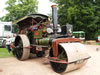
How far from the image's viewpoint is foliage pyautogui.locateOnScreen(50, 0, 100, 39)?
819 inches

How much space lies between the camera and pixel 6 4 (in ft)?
86.4

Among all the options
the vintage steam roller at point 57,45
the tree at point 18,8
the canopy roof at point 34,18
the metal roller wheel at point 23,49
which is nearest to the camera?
the vintage steam roller at point 57,45

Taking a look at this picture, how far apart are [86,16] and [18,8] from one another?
1323cm

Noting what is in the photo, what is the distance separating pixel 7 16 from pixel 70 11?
12.8m

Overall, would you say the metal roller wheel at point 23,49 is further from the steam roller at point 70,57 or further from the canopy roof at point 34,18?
the steam roller at point 70,57

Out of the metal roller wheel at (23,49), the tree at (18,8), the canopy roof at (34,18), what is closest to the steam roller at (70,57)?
the metal roller wheel at (23,49)

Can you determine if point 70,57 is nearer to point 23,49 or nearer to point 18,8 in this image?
point 23,49

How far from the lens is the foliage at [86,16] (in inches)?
819

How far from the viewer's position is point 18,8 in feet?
79.8

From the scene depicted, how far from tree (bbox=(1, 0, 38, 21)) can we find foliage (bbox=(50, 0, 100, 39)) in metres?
7.57

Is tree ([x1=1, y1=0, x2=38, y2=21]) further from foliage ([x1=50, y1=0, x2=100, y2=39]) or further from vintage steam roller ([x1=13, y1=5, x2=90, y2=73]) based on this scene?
vintage steam roller ([x1=13, y1=5, x2=90, y2=73])

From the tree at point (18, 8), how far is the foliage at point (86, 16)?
24.8ft

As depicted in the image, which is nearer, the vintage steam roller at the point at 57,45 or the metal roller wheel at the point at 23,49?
the vintage steam roller at the point at 57,45

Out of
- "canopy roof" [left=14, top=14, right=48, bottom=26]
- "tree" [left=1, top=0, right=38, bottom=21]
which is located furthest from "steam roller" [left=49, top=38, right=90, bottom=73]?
"tree" [left=1, top=0, right=38, bottom=21]
